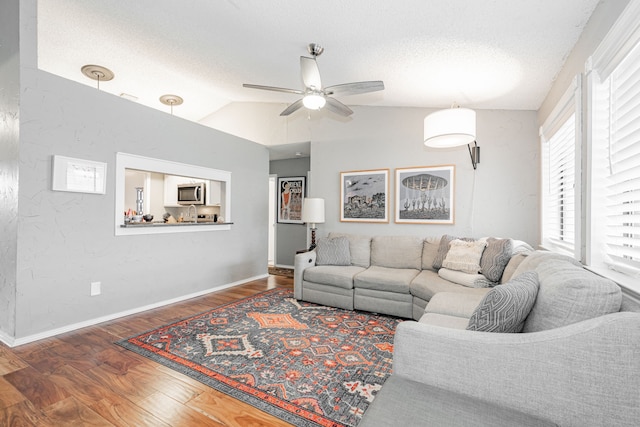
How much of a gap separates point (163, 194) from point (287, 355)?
5136mm

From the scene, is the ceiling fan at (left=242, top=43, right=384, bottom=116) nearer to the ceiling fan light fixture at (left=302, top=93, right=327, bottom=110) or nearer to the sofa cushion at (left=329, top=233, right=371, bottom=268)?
the ceiling fan light fixture at (left=302, top=93, right=327, bottom=110)

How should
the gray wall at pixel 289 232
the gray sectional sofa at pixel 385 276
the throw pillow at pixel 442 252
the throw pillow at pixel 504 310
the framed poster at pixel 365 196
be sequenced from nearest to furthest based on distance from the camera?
1. the throw pillow at pixel 504 310
2. the gray sectional sofa at pixel 385 276
3. the throw pillow at pixel 442 252
4. the framed poster at pixel 365 196
5. the gray wall at pixel 289 232

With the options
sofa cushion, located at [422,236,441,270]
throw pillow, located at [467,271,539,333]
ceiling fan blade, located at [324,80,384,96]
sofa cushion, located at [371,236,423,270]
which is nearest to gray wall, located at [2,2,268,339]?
ceiling fan blade, located at [324,80,384,96]

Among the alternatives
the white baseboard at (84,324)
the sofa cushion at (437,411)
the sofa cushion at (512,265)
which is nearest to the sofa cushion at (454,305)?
the sofa cushion at (512,265)

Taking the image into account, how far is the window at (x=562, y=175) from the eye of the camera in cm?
200

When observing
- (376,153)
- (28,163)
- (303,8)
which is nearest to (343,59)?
(303,8)

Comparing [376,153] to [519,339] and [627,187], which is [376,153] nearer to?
[627,187]

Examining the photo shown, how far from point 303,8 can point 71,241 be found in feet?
9.77

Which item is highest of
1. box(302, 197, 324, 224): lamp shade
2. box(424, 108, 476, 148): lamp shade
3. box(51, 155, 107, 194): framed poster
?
box(424, 108, 476, 148): lamp shade

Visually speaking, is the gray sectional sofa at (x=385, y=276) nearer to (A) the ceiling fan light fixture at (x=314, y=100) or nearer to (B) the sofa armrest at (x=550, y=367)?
(B) the sofa armrest at (x=550, y=367)

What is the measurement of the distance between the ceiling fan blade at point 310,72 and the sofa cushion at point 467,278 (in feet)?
7.55

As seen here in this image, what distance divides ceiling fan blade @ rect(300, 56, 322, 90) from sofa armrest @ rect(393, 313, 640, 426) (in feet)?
7.12

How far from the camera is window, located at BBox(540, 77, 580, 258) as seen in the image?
2.00 metres

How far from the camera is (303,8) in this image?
7.25 ft
